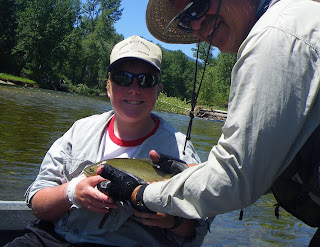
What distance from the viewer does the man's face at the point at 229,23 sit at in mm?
1990

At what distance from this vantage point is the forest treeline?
206 feet

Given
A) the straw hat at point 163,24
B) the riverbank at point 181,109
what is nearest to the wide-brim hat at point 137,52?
the straw hat at point 163,24

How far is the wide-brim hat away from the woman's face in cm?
6

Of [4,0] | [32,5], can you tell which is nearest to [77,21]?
[32,5]

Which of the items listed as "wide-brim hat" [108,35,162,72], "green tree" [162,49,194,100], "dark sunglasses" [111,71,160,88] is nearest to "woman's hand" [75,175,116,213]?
"dark sunglasses" [111,71,160,88]

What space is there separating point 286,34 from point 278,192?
0.70 meters

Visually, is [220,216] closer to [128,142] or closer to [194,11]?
[128,142]

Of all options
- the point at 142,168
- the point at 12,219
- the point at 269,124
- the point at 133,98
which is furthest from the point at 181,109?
the point at 269,124

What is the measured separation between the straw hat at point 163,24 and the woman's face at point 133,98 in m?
0.38

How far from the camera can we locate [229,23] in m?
2.11

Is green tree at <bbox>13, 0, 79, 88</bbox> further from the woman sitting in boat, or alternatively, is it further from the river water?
the woman sitting in boat

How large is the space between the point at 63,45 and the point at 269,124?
70.6 m

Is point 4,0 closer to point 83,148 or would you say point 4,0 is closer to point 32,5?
point 32,5

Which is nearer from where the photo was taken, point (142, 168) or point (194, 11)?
point (194, 11)
